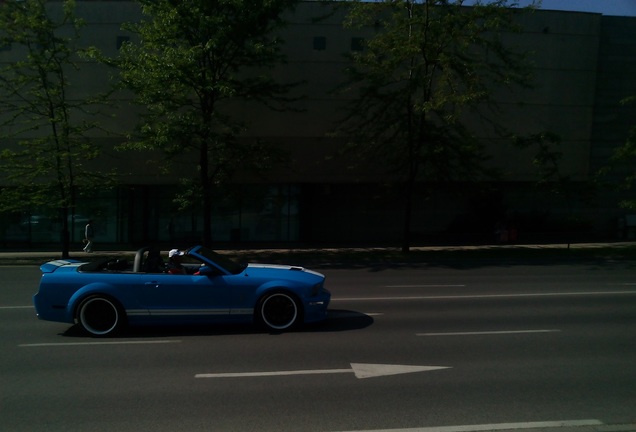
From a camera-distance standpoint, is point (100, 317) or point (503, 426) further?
point (100, 317)

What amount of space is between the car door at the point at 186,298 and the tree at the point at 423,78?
43.0 ft

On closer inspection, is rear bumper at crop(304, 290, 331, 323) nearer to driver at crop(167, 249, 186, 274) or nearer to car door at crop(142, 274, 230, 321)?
car door at crop(142, 274, 230, 321)

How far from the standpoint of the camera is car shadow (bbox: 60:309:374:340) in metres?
8.80

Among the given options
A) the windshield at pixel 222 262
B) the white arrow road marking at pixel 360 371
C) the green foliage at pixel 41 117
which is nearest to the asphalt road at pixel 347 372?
the white arrow road marking at pixel 360 371

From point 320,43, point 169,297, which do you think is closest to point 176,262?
point 169,297

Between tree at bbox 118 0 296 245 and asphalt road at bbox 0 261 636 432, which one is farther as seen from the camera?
tree at bbox 118 0 296 245

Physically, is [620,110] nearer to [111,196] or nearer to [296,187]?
[296,187]

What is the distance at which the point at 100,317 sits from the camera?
873 centimetres

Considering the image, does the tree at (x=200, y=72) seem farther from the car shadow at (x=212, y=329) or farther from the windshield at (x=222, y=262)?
the car shadow at (x=212, y=329)

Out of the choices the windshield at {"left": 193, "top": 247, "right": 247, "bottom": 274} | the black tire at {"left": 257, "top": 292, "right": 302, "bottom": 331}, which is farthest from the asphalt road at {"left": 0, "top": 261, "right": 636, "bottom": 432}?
the windshield at {"left": 193, "top": 247, "right": 247, "bottom": 274}

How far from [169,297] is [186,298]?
10.0 inches

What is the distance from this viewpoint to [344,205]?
96.7 ft

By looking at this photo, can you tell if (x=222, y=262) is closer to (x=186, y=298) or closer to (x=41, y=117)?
(x=186, y=298)

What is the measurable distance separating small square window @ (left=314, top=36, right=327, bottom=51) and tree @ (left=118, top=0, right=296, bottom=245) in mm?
5670
